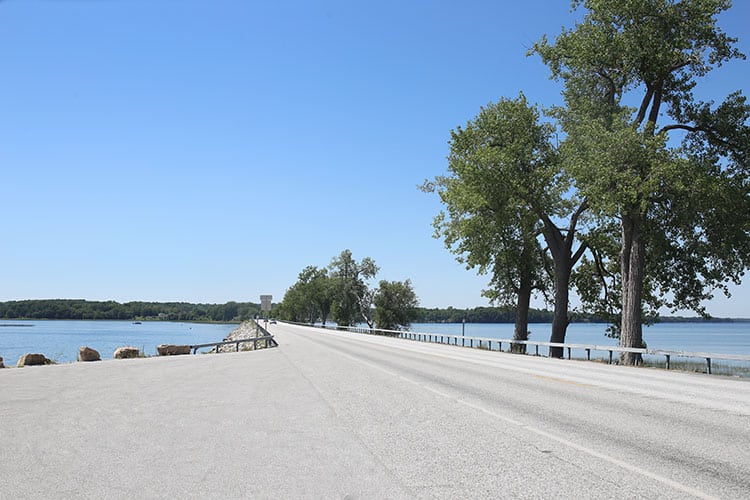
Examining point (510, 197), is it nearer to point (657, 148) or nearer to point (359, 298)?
point (657, 148)

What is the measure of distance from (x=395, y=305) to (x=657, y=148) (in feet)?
270

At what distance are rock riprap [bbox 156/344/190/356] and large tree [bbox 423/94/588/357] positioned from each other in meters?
15.3

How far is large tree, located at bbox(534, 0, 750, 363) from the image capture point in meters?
22.3

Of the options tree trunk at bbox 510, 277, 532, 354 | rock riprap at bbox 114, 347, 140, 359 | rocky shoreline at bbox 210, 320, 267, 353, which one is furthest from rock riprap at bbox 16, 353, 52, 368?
tree trunk at bbox 510, 277, 532, 354

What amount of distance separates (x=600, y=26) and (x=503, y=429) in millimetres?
23141

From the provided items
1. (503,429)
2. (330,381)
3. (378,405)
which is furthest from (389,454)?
(330,381)

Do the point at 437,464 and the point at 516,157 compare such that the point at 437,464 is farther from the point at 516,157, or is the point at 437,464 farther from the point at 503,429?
the point at 516,157

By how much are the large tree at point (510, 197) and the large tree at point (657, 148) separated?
300cm

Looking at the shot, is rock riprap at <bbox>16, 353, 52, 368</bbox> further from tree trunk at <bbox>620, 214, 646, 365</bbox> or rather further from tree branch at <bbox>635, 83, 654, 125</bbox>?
tree branch at <bbox>635, 83, 654, 125</bbox>

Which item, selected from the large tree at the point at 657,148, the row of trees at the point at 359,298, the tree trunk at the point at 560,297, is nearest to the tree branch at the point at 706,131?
the large tree at the point at 657,148

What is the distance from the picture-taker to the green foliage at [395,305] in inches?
4031

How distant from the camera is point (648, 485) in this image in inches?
219

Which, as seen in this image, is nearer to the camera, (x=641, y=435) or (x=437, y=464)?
(x=437, y=464)

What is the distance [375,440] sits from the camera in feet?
25.7
